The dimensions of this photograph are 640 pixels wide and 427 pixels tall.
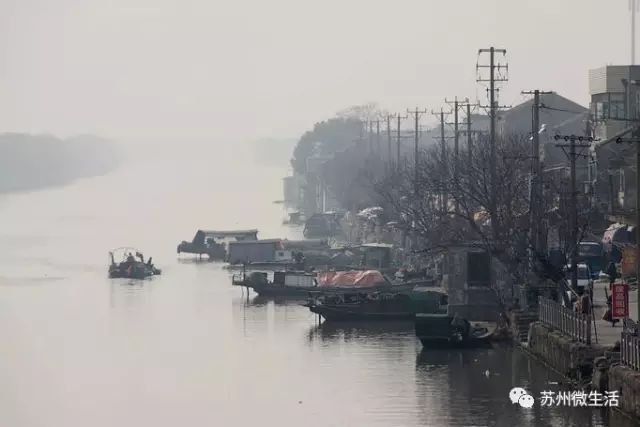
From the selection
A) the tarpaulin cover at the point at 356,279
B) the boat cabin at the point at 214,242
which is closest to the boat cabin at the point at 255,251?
the boat cabin at the point at 214,242

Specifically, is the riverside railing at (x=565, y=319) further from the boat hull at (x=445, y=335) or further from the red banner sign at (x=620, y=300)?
the boat hull at (x=445, y=335)

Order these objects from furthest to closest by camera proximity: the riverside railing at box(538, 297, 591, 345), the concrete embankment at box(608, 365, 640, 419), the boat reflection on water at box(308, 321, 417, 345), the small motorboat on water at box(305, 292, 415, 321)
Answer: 1. the small motorboat on water at box(305, 292, 415, 321)
2. the boat reflection on water at box(308, 321, 417, 345)
3. the riverside railing at box(538, 297, 591, 345)
4. the concrete embankment at box(608, 365, 640, 419)

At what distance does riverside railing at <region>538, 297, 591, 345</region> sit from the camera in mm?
52312

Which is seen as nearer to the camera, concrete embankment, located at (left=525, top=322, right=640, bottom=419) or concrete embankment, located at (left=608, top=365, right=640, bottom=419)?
concrete embankment, located at (left=608, top=365, right=640, bottom=419)

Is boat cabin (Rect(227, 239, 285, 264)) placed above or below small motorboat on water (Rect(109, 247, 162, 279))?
above

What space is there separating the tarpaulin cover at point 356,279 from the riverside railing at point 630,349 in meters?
35.7

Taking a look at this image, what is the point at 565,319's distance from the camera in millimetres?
55594

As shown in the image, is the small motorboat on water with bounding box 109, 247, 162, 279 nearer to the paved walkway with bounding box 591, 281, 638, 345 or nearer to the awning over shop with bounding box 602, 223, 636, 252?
the awning over shop with bounding box 602, 223, 636, 252

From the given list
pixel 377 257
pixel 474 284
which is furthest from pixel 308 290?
pixel 474 284

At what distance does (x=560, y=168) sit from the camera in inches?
3337

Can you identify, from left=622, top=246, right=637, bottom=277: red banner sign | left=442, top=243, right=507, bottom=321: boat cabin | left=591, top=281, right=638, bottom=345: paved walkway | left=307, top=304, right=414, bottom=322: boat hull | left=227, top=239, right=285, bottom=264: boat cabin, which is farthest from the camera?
left=227, top=239, right=285, bottom=264: boat cabin

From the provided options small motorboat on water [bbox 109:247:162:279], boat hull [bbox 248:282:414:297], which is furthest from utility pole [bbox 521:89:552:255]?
small motorboat on water [bbox 109:247:162:279]

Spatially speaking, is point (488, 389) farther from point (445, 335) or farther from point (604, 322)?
point (445, 335)

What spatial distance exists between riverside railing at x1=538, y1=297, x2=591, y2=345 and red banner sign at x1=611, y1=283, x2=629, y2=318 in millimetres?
949
